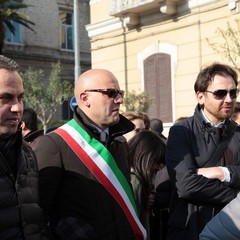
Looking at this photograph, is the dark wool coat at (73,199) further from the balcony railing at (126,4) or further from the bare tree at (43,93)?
the bare tree at (43,93)

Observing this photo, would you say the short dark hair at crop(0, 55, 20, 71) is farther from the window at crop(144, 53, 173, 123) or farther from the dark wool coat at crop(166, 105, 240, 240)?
the window at crop(144, 53, 173, 123)

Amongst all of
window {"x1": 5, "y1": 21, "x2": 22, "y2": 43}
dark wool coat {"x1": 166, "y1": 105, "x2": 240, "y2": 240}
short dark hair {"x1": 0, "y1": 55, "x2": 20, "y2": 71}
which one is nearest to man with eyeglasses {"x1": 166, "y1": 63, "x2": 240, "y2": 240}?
dark wool coat {"x1": 166, "y1": 105, "x2": 240, "y2": 240}

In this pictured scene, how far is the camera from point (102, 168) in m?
3.14

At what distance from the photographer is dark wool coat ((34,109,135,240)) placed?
9.80ft

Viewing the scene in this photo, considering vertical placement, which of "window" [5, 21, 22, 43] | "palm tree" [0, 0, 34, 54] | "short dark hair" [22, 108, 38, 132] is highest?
"palm tree" [0, 0, 34, 54]

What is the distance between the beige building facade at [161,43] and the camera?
15.1 m

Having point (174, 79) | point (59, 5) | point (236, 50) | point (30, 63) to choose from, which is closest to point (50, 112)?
point (30, 63)

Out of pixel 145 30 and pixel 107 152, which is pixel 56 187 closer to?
pixel 107 152

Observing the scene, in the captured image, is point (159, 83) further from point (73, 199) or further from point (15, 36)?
point (15, 36)

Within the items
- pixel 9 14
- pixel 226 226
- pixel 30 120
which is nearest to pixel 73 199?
pixel 226 226

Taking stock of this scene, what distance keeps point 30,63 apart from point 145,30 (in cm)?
1681

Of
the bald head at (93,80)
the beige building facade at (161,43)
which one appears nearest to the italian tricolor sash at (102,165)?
the bald head at (93,80)

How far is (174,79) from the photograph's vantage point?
15891mm

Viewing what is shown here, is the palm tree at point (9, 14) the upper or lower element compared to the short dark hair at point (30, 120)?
upper
